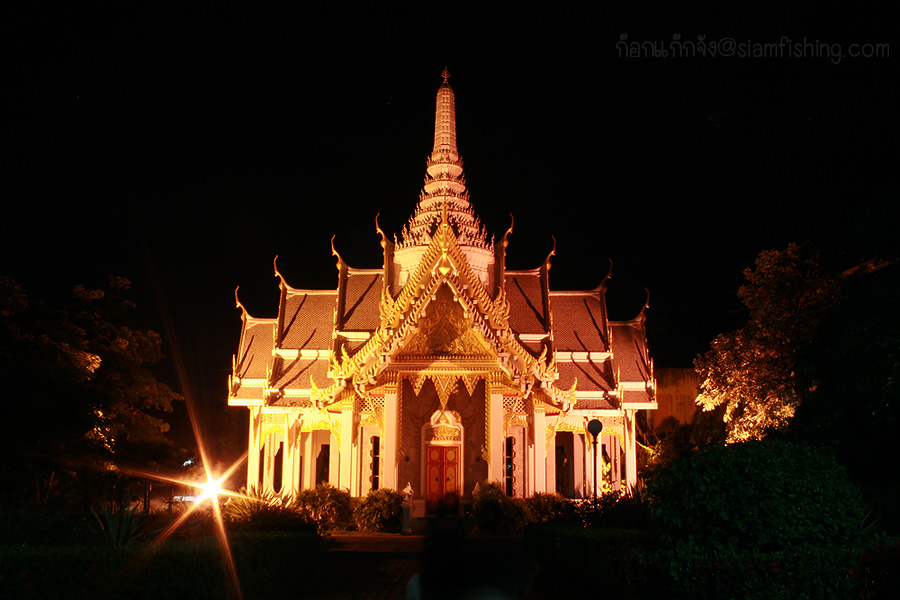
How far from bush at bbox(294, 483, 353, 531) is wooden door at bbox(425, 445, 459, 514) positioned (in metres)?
2.21

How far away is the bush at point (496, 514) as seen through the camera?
71.1 feet

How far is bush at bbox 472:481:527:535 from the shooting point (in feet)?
71.1

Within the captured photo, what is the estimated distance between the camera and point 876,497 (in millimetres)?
11961

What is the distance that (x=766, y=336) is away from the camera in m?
24.2

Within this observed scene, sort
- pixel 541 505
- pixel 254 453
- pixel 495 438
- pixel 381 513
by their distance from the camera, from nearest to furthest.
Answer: pixel 381 513 < pixel 541 505 < pixel 495 438 < pixel 254 453

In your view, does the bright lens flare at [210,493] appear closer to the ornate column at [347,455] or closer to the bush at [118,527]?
the ornate column at [347,455]

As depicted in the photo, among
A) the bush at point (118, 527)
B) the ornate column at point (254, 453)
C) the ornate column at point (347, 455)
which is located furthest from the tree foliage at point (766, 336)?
the bush at point (118, 527)

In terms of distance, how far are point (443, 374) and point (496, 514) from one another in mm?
4052

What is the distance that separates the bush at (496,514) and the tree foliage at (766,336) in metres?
6.34

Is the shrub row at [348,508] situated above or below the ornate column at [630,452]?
below

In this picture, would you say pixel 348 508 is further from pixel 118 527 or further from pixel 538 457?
pixel 118 527

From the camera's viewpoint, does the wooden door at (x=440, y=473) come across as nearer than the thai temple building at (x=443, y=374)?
No

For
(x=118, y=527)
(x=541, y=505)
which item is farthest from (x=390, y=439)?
(x=118, y=527)

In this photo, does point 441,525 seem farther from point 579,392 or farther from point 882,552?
point 579,392
